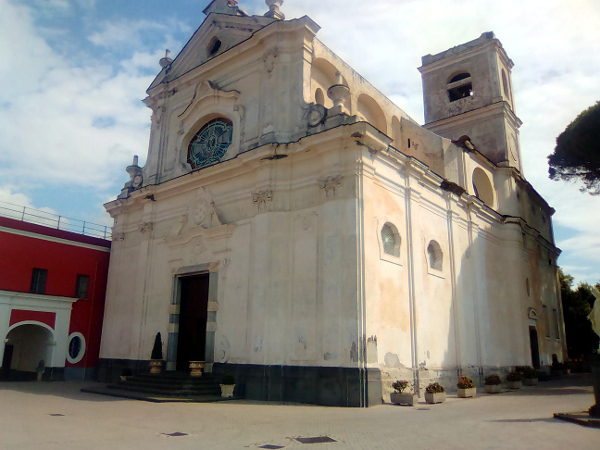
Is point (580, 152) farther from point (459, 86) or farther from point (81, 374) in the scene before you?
point (81, 374)

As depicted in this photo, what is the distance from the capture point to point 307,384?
14.2 meters

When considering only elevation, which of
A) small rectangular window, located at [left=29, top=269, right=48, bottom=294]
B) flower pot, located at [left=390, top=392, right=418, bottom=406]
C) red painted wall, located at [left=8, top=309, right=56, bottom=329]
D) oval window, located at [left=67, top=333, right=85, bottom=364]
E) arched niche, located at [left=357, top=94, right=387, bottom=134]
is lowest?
flower pot, located at [left=390, top=392, right=418, bottom=406]

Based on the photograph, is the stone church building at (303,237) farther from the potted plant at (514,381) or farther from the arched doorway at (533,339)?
the potted plant at (514,381)

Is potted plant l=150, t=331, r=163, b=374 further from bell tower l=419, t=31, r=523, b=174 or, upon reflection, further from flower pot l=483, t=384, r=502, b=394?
bell tower l=419, t=31, r=523, b=174

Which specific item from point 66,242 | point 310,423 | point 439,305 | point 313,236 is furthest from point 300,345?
point 66,242

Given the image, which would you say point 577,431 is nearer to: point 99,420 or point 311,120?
point 99,420

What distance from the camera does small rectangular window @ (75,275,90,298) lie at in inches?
866

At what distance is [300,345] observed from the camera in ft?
48.5

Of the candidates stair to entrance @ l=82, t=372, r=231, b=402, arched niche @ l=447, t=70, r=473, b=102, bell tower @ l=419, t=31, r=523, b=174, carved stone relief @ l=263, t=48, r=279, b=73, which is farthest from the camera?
arched niche @ l=447, t=70, r=473, b=102

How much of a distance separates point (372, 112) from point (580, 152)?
998 cm

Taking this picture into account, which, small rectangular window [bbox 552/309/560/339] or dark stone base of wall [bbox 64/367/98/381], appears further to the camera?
small rectangular window [bbox 552/309/560/339]

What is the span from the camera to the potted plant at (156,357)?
57.7 feet

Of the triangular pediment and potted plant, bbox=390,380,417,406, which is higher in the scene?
the triangular pediment

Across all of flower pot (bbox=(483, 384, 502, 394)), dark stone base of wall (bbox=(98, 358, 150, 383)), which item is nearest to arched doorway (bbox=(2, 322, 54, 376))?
dark stone base of wall (bbox=(98, 358, 150, 383))
